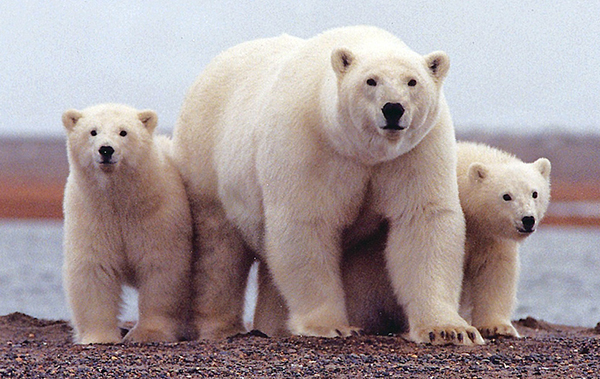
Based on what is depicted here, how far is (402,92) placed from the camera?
6824 millimetres

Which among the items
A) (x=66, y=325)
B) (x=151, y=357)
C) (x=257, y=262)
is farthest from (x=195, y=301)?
(x=151, y=357)

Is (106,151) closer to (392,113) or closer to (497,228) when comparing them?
(392,113)

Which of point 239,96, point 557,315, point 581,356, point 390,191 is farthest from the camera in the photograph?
point 557,315

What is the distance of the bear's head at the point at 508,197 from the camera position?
7.98m

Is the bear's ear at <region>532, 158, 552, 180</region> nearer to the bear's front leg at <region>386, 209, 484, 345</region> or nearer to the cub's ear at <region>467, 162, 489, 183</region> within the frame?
the cub's ear at <region>467, 162, 489, 183</region>

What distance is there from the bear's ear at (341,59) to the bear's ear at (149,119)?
6.83 feet

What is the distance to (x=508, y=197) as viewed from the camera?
26.6 ft

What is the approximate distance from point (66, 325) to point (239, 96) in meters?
2.84

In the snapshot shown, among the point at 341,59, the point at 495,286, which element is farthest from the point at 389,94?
the point at 495,286

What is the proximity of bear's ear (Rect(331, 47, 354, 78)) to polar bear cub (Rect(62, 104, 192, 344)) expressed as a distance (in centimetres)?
204

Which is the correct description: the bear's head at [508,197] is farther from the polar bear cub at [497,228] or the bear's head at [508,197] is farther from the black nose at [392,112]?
the black nose at [392,112]

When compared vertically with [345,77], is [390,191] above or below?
below

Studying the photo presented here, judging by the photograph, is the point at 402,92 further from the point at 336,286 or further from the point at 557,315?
the point at 557,315

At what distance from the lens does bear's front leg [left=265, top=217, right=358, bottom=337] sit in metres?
7.57
